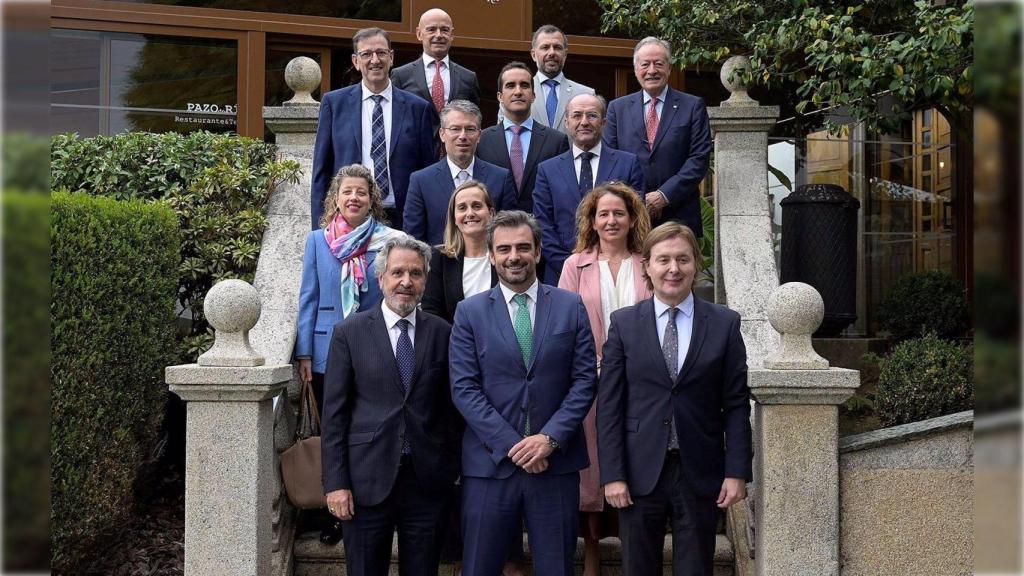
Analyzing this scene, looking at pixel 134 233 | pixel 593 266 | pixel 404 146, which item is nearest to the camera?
pixel 593 266

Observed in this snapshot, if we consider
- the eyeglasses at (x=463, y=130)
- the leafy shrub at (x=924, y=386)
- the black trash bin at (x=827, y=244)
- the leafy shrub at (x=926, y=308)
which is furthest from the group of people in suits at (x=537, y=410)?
the leafy shrub at (x=926, y=308)

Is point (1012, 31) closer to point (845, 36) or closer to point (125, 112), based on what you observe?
point (845, 36)

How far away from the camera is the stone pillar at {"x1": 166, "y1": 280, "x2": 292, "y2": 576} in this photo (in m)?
5.14

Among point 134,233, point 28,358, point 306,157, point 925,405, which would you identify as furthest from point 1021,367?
point 306,157

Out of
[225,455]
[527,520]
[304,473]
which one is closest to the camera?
[527,520]

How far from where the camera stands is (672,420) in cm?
480

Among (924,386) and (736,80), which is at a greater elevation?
(736,80)

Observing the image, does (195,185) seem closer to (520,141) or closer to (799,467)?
(520,141)

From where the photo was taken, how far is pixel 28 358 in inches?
31.9

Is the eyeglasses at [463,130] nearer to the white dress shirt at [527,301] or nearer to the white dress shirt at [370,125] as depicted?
the white dress shirt at [370,125]

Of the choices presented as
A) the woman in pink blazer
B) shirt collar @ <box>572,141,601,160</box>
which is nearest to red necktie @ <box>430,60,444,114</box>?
shirt collar @ <box>572,141,601,160</box>

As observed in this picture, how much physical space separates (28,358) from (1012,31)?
785mm

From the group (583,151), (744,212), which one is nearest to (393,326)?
(583,151)

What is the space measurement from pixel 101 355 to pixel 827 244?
6527 millimetres
